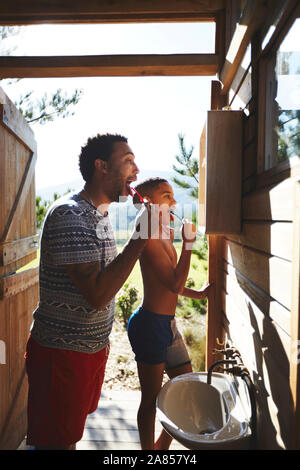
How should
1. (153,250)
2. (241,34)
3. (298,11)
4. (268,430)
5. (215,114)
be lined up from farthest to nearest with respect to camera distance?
A: (153,250), (215,114), (241,34), (268,430), (298,11)

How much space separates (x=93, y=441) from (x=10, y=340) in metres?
0.86

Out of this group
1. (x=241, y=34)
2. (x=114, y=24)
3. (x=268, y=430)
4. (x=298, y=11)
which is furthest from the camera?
(x=114, y=24)

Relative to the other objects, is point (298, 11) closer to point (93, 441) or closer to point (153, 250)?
point (153, 250)

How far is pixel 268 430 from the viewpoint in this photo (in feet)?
3.47

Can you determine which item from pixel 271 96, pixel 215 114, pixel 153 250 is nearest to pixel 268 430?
pixel 153 250

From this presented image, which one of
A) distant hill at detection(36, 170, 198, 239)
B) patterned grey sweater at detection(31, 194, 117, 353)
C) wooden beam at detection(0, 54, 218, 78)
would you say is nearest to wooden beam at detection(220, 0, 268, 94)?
wooden beam at detection(0, 54, 218, 78)

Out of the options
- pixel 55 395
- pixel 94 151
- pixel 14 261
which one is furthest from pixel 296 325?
pixel 14 261

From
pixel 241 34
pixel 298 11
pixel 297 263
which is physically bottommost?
pixel 297 263

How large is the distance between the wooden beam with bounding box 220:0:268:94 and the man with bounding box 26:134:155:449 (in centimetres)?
75

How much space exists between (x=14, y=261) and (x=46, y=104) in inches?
90.5

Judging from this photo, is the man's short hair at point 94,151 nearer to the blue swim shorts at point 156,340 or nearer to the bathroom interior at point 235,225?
the bathroom interior at point 235,225

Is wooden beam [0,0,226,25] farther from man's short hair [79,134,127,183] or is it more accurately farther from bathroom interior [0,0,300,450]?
man's short hair [79,134,127,183]

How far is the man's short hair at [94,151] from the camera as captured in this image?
4.97 feet

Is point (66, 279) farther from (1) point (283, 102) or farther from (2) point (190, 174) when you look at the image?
(2) point (190, 174)
